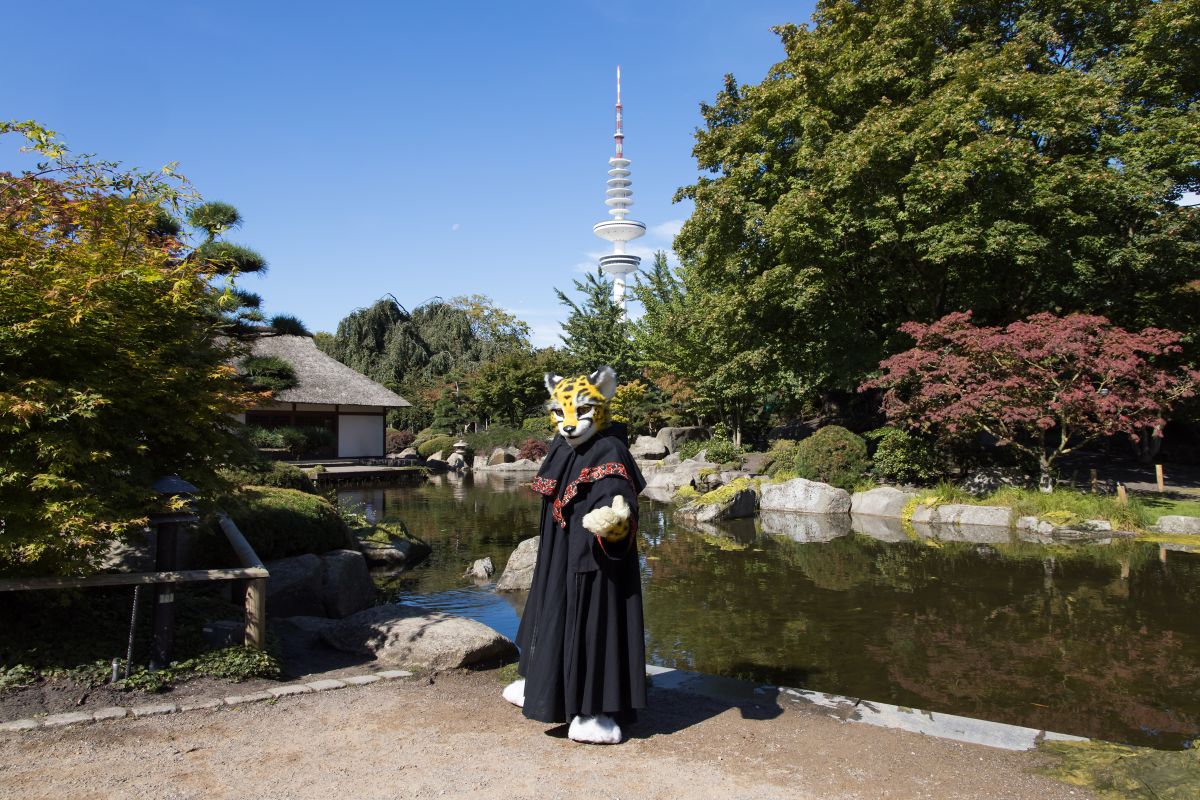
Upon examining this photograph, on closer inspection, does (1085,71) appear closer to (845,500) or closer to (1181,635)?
(845,500)

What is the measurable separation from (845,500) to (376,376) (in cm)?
3054

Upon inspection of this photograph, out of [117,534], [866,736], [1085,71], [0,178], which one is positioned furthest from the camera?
[1085,71]

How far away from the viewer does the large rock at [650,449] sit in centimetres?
2708

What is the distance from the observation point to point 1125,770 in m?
3.30

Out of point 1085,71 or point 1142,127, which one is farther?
point 1085,71

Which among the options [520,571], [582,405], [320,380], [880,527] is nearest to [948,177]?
[880,527]

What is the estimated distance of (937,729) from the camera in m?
3.98

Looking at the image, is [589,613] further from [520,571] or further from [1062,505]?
[1062,505]

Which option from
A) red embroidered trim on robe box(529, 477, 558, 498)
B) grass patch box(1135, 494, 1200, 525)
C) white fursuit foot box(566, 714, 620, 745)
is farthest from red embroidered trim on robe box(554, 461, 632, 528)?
grass patch box(1135, 494, 1200, 525)

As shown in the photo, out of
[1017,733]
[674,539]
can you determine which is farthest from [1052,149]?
[1017,733]

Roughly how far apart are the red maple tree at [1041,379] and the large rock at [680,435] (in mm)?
13354

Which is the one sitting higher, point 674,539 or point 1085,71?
point 1085,71

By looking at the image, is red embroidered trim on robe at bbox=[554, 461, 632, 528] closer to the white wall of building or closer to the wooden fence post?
the wooden fence post

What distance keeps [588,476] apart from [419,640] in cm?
200
